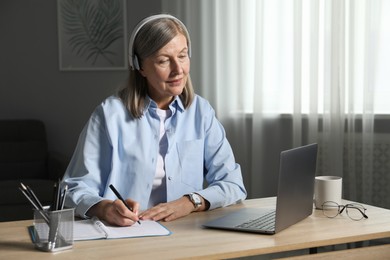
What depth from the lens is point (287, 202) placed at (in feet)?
5.51

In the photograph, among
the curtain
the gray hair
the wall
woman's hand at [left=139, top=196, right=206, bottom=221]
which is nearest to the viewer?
woman's hand at [left=139, top=196, right=206, bottom=221]

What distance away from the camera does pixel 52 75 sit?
5.38m

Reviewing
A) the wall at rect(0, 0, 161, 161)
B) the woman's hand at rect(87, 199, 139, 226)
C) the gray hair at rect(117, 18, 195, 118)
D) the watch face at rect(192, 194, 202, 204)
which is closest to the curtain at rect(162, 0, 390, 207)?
the wall at rect(0, 0, 161, 161)

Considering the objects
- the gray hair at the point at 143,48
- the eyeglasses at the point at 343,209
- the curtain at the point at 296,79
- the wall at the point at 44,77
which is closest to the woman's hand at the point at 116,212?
the gray hair at the point at 143,48

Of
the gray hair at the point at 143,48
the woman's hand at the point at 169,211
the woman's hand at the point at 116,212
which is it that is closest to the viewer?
the woman's hand at the point at 116,212

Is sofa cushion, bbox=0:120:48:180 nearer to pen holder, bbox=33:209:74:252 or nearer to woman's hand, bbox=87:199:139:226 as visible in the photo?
woman's hand, bbox=87:199:139:226

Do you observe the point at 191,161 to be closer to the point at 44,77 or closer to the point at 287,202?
the point at 287,202

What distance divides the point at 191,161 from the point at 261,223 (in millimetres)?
499

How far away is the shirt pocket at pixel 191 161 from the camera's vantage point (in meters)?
2.15

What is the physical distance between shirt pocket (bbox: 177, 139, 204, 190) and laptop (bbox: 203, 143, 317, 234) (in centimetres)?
31

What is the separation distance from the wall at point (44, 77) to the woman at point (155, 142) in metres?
3.26

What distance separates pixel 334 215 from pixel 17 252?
94cm

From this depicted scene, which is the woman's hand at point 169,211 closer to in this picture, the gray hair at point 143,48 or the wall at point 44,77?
the gray hair at point 143,48

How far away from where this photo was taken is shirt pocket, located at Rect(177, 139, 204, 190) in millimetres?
2146
